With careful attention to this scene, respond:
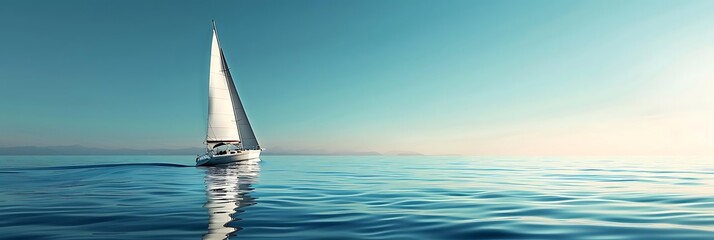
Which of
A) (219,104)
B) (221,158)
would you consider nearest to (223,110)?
(219,104)

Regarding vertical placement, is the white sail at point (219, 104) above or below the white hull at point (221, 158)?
above

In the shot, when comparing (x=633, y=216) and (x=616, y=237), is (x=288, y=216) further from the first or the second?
(x=633, y=216)

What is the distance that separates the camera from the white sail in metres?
66.4

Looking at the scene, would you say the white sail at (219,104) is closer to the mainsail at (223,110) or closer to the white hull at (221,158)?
the mainsail at (223,110)

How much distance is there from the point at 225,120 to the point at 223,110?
5.68 ft

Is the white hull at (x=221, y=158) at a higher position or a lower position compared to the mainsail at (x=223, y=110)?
lower

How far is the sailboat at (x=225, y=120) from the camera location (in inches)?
2594

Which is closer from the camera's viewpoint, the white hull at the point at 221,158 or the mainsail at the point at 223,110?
the white hull at the point at 221,158

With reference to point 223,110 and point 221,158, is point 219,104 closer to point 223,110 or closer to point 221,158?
point 223,110

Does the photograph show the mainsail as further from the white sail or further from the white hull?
the white hull

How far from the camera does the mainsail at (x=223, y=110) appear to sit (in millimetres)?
66500

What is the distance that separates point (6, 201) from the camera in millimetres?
17375

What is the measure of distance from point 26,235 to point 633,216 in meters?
17.2

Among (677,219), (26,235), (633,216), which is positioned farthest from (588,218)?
(26,235)
